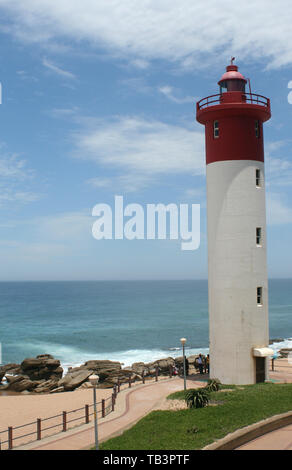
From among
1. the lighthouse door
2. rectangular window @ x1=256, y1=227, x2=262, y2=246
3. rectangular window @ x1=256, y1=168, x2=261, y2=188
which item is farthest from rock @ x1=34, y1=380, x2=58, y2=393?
rectangular window @ x1=256, y1=168, x2=261, y2=188

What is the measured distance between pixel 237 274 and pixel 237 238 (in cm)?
171

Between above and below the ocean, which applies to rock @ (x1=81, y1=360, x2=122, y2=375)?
above

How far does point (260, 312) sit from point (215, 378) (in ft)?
12.8

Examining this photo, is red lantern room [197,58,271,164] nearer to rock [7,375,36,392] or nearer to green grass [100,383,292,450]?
green grass [100,383,292,450]

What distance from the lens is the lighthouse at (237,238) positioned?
21875 mm

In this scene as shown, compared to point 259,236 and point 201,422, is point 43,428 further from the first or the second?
point 259,236

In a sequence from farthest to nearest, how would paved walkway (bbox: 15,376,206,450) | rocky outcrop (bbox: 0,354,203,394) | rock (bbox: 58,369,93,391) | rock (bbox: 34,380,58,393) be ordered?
rock (bbox: 34,380,58,393) < rocky outcrop (bbox: 0,354,203,394) < rock (bbox: 58,369,93,391) < paved walkway (bbox: 15,376,206,450)

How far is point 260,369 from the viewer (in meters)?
22.3

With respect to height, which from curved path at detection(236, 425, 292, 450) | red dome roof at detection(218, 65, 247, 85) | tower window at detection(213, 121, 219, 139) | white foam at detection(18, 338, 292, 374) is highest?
red dome roof at detection(218, 65, 247, 85)

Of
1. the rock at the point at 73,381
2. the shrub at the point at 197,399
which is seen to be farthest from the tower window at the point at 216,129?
the rock at the point at 73,381

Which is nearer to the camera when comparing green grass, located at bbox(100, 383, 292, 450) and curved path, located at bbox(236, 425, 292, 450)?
curved path, located at bbox(236, 425, 292, 450)

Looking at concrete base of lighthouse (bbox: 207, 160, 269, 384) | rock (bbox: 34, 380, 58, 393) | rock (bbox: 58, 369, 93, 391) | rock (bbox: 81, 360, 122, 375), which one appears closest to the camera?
concrete base of lighthouse (bbox: 207, 160, 269, 384)

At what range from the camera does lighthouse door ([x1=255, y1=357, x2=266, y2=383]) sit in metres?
22.1
